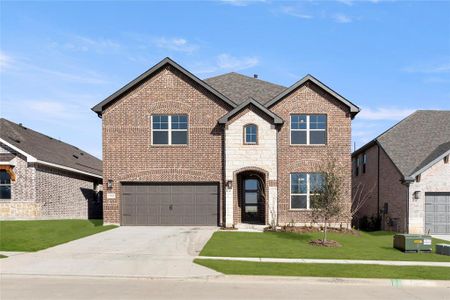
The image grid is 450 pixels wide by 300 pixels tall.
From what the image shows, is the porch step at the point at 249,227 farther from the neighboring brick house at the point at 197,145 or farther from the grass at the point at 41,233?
the grass at the point at 41,233

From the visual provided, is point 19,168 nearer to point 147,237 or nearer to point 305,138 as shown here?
point 147,237

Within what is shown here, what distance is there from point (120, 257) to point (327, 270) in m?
6.60

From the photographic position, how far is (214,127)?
21.7 metres

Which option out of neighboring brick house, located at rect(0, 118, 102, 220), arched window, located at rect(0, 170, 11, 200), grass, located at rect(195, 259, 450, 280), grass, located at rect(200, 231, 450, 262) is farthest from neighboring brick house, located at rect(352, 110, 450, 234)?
arched window, located at rect(0, 170, 11, 200)

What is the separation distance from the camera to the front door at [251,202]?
23031mm

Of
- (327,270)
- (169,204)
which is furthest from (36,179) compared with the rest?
(327,270)

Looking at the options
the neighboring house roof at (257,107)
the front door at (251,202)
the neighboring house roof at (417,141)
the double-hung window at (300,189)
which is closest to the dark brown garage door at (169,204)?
the front door at (251,202)

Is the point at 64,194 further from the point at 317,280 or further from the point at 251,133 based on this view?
the point at 317,280

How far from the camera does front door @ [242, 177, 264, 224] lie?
23031mm

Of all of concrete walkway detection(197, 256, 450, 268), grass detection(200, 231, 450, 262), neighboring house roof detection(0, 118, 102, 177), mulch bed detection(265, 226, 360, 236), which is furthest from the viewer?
neighboring house roof detection(0, 118, 102, 177)

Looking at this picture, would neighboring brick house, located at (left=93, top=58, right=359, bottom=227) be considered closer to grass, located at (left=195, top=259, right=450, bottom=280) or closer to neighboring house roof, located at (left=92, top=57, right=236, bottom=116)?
neighboring house roof, located at (left=92, top=57, right=236, bottom=116)

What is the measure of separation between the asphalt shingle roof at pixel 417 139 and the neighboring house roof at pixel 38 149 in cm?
2073

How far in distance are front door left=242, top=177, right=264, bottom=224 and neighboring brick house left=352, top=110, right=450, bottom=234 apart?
308 inches

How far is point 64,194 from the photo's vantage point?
25391 mm
